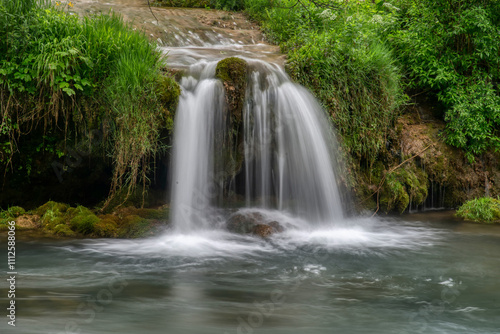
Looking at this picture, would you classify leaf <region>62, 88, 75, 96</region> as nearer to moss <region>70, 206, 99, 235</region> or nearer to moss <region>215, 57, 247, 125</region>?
moss <region>70, 206, 99, 235</region>

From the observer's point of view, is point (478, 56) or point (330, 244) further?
point (478, 56)

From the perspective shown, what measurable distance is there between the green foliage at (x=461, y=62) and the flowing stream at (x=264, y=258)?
190 centimetres

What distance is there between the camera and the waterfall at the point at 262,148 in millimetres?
6258

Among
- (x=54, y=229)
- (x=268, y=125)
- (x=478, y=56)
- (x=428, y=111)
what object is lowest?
(x=54, y=229)

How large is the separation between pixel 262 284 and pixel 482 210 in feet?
16.3

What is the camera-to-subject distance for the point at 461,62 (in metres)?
8.34

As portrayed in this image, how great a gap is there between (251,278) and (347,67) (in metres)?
4.24

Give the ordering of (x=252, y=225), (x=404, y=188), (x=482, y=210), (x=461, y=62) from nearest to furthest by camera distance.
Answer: (x=252, y=225) < (x=482, y=210) < (x=404, y=188) < (x=461, y=62)

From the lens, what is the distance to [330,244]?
5688 millimetres

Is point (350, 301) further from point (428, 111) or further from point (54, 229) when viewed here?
point (428, 111)

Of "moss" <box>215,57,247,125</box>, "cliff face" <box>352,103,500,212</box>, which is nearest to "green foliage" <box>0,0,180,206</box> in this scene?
"moss" <box>215,57,247,125</box>

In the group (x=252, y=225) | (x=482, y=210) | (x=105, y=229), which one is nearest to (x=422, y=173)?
(x=482, y=210)

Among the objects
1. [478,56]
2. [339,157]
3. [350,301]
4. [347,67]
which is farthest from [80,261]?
[478,56]

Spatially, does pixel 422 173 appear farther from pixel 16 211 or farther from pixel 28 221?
pixel 16 211
